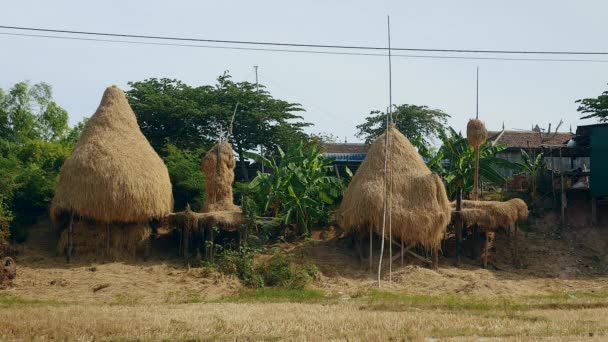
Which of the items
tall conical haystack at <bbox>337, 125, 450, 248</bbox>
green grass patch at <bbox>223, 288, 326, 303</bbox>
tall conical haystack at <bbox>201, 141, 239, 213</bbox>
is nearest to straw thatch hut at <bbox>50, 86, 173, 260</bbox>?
tall conical haystack at <bbox>201, 141, 239, 213</bbox>

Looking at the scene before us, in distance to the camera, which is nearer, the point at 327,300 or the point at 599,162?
the point at 327,300

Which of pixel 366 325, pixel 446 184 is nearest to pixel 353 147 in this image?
pixel 446 184

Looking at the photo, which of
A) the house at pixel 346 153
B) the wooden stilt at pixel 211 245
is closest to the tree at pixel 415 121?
the house at pixel 346 153

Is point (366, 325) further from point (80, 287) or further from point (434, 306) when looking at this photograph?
point (80, 287)

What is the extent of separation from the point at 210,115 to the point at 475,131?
368 inches

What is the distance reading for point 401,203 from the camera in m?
22.0

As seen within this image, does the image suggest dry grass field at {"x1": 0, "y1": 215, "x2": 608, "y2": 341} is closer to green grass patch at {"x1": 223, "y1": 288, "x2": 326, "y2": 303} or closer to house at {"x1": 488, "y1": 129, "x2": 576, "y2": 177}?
green grass patch at {"x1": 223, "y1": 288, "x2": 326, "y2": 303}

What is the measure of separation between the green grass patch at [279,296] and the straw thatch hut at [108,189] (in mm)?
3553

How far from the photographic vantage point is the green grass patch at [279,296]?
62.1 ft

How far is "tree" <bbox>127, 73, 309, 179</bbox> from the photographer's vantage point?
29.0 metres

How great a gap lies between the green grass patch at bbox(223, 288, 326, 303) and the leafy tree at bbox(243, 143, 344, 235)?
3354 millimetres

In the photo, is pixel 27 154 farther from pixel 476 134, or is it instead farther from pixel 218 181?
pixel 476 134

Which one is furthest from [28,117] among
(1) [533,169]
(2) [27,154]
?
(1) [533,169]

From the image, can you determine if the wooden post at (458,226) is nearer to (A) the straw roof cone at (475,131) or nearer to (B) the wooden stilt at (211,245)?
(A) the straw roof cone at (475,131)
